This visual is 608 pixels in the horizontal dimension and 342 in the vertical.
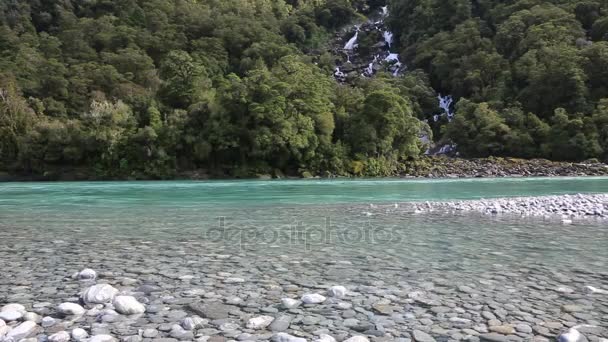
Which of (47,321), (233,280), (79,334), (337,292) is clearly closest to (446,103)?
(233,280)

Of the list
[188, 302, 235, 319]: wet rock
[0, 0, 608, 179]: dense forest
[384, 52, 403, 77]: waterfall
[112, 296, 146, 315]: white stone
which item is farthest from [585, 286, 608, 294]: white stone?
[384, 52, 403, 77]: waterfall

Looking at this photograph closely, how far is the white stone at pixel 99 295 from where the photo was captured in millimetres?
4227

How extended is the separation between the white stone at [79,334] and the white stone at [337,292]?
7.47 feet

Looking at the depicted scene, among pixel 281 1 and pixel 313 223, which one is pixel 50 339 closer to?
pixel 313 223

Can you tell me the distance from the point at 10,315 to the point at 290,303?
2.38 metres

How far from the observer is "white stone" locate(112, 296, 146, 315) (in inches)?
156

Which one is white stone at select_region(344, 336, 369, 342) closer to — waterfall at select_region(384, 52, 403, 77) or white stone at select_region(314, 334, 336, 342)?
white stone at select_region(314, 334, 336, 342)

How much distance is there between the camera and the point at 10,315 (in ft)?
12.5

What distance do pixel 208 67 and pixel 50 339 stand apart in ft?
238

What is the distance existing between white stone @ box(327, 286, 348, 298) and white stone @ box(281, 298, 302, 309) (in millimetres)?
416

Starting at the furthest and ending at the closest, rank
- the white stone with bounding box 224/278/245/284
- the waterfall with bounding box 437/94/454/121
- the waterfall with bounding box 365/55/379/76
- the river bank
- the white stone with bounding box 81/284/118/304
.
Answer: the waterfall with bounding box 365/55/379/76 < the waterfall with bounding box 437/94/454/121 < the river bank < the white stone with bounding box 224/278/245/284 < the white stone with bounding box 81/284/118/304

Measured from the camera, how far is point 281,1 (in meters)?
119

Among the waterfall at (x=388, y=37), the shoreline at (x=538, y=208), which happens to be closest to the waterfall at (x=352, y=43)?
the waterfall at (x=388, y=37)

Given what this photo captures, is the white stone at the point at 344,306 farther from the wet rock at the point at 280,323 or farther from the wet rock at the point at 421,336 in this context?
the wet rock at the point at 421,336
